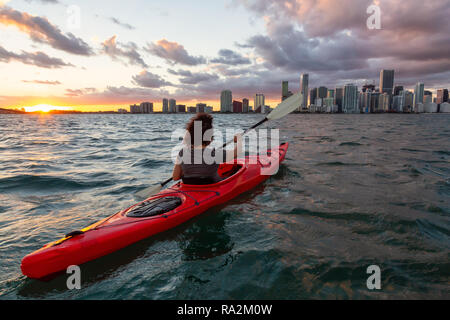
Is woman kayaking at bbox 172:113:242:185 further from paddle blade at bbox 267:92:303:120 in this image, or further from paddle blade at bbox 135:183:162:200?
paddle blade at bbox 267:92:303:120

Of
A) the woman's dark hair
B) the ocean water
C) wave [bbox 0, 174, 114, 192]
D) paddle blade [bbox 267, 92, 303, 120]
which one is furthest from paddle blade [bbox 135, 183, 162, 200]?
paddle blade [bbox 267, 92, 303, 120]

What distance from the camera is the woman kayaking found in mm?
4277

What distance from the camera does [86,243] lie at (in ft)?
10.1

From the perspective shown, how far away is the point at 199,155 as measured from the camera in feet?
14.3

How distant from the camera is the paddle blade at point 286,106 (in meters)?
7.27

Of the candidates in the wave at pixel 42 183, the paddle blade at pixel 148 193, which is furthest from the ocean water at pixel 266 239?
the paddle blade at pixel 148 193

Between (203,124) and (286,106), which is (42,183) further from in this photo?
(286,106)

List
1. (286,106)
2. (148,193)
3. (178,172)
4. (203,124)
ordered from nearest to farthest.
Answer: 1. (203,124)
2. (178,172)
3. (148,193)
4. (286,106)

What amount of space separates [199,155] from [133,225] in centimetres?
152

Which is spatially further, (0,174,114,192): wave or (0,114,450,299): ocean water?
(0,174,114,192): wave

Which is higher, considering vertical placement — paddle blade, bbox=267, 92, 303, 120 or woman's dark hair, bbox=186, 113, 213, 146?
paddle blade, bbox=267, 92, 303, 120

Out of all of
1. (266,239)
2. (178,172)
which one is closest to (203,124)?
(178,172)

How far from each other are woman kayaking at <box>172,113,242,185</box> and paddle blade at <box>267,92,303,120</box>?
9.98 ft
